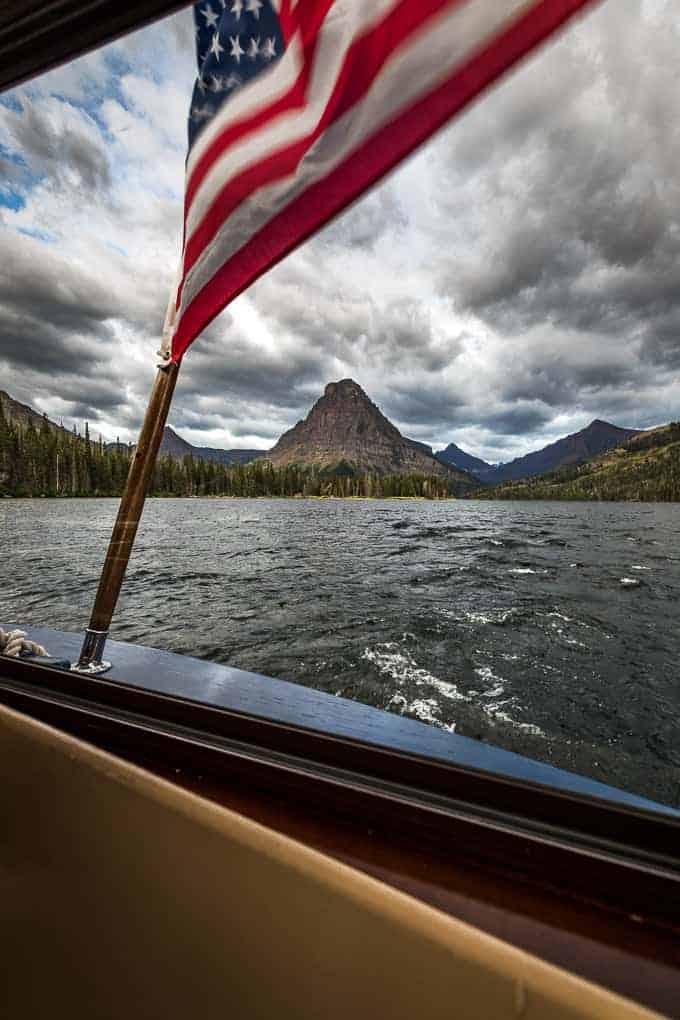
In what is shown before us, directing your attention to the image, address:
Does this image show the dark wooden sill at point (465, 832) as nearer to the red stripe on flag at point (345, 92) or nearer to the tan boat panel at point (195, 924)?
the tan boat panel at point (195, 924)

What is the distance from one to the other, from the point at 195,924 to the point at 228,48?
8.26 feet

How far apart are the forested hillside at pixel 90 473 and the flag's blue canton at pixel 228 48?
81.2 metres

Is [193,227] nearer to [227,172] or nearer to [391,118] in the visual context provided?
[227,172]

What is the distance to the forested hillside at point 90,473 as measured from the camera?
78.0m

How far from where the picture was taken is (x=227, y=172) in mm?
1575

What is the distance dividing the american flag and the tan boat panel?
62.4 inches

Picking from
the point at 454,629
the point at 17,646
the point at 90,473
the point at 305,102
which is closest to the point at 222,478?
the point at 90,473

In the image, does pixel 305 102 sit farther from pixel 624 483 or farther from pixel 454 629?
pixel 624 483

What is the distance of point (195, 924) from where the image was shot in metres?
0.83

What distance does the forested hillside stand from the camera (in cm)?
7800

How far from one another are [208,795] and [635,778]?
Answer: 4685mm

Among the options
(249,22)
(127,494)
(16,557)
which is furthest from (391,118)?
(16,557)

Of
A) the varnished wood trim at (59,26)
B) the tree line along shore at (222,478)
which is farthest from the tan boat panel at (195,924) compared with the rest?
the tree line along shore at (222,478)

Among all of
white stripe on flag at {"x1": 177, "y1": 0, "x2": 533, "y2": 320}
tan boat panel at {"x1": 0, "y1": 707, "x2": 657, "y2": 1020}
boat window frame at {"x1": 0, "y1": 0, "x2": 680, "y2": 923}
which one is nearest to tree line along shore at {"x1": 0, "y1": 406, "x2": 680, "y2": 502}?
boat window frame at {"x1": 0, "y1": 0, "x2": 680, "y2": 923}
